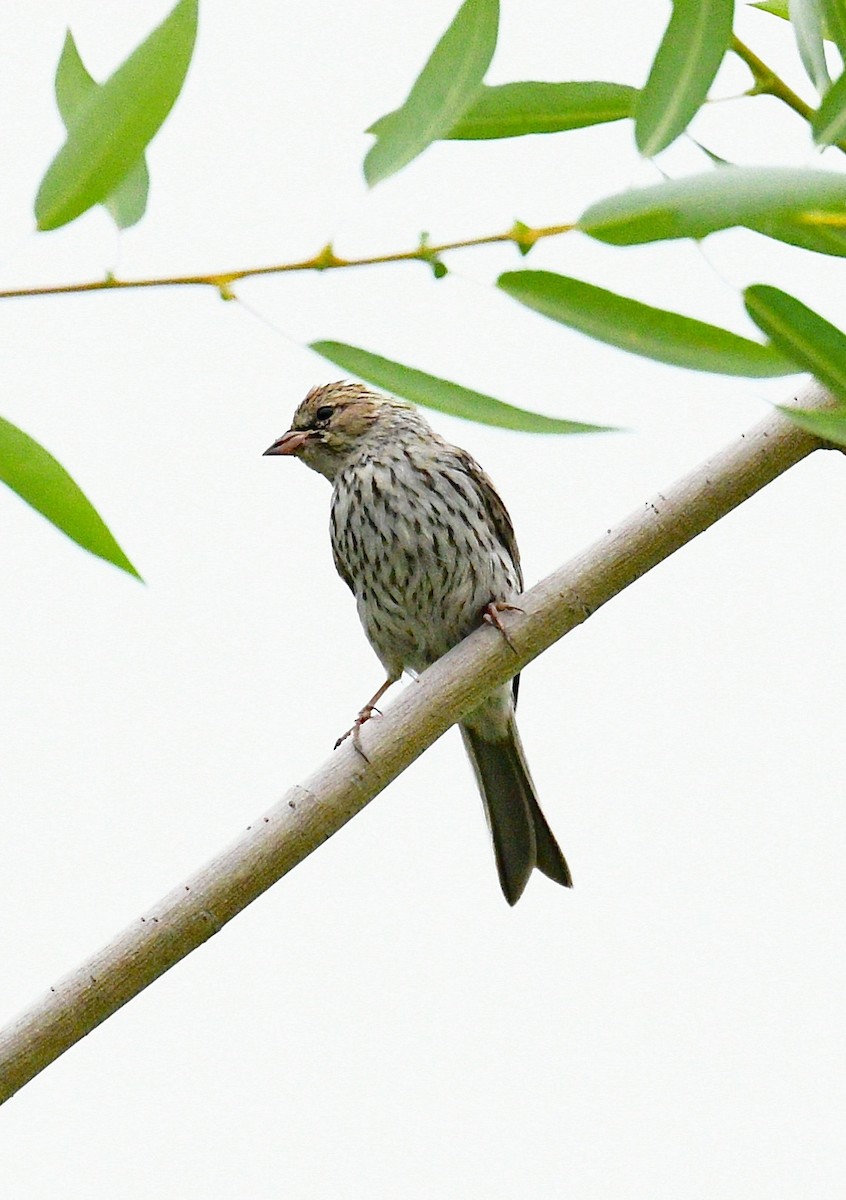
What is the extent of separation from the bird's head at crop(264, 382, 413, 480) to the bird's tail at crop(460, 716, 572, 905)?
3.20 ft

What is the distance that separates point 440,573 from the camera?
4469 millimetres

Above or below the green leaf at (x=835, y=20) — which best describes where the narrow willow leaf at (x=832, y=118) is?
below

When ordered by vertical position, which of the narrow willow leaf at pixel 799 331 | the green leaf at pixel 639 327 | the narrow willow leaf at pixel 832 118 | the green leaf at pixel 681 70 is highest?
the green leaf at pixel 681 70

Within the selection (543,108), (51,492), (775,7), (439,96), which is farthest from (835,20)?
(51,492)

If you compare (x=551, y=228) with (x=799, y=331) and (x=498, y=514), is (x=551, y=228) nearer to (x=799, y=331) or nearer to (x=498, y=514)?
(x=799, y=331)

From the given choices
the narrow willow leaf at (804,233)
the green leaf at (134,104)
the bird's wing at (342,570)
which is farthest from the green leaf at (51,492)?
the bird's wing at (342,570)

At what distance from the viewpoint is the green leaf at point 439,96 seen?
1.43 metres

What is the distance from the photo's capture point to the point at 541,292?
1356 mm

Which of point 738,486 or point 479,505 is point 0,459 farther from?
point 479,505

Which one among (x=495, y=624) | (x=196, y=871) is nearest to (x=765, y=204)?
(x=196, y=871)

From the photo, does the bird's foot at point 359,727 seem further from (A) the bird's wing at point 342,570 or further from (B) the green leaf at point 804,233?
(B) the green leaf at point 804,233

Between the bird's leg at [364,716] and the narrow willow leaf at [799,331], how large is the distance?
4.77ft

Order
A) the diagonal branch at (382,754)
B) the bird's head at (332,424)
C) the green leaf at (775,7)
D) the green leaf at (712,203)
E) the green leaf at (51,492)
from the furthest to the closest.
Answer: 1. the bird's head at (332,424)
2. the diagonal branch at (382,754)
3. the green leaf at (775,7)
4. the green leaf at (51,492)
5. the green leaf at (712,203)

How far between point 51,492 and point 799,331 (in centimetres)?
66
